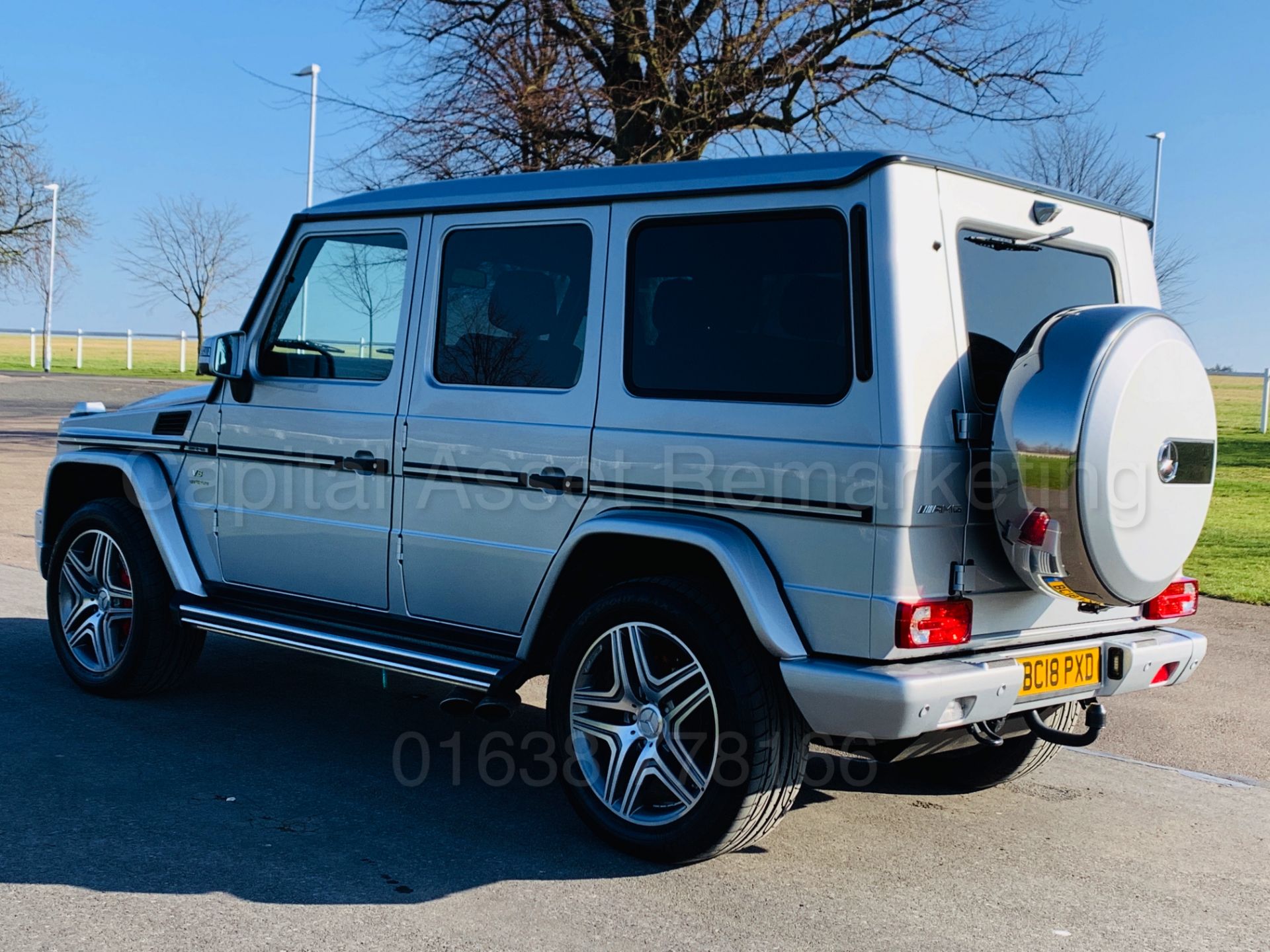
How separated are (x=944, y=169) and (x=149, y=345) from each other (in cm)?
9015

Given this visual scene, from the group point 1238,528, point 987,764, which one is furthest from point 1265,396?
point 987,764

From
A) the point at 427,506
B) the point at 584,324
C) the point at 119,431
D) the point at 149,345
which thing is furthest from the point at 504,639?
the point at 149,345

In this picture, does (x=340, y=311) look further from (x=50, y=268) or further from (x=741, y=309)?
(x=50, y=268)

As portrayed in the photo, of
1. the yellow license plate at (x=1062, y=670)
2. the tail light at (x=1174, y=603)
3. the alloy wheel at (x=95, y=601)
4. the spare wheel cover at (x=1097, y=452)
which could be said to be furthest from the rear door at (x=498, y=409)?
the tail light at (x=1174, y=603)

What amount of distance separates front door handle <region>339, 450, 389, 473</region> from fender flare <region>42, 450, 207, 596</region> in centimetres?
110

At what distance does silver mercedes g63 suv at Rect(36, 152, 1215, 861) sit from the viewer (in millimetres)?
3865

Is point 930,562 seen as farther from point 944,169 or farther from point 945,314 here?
point 944,169

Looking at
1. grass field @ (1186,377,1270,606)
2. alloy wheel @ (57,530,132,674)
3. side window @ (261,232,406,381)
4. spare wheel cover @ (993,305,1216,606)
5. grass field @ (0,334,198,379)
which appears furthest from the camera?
grass field @ (0,334,198,379)

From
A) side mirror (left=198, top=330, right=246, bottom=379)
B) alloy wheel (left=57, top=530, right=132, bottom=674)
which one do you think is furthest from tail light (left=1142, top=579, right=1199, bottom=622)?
alloy wheel (left=57, top=530, right=132, bottom=674)

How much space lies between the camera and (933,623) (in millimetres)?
3852

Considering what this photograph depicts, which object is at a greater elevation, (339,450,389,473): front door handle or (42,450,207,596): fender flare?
(339,450,389,473): front door handle

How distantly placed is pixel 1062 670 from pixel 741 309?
1.51 m

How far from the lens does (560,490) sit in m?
4.52

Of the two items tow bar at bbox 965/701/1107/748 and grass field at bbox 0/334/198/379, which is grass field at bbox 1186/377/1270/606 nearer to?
tow bar at bbox 965/701/1107/748
